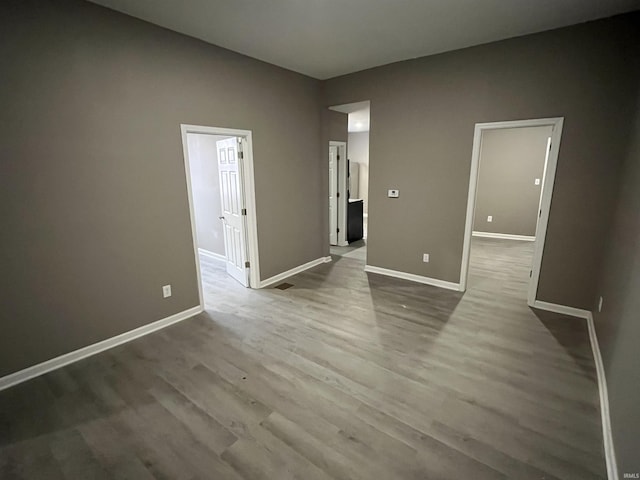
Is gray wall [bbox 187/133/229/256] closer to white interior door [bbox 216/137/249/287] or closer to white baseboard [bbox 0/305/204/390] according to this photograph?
white interior door [bbox 216/137/249/287]

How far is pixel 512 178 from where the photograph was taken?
663 centimetres

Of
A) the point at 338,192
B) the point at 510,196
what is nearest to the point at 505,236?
the point at 510,196

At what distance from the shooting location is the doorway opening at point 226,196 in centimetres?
343

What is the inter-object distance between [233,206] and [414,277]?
2.75 meters

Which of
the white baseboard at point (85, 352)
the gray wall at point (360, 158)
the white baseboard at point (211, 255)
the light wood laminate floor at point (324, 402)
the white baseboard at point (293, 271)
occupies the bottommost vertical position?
the light wood laminate floor at point (324, 402)

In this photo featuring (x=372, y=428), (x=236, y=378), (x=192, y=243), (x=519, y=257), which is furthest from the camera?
(x=519, y=257)

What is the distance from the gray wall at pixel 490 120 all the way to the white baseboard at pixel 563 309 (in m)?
0.06

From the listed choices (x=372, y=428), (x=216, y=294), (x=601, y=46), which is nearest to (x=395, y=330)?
(x=372, y=428)

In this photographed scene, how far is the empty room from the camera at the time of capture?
1.81 meters

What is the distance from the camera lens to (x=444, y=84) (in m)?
3.62

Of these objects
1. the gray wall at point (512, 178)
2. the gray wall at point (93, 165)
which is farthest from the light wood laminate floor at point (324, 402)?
the gray wall at point (512, 178)

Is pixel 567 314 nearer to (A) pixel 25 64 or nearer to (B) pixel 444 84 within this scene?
(B) pixel 444 84

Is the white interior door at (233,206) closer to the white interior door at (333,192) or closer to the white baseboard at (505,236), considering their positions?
the white interior door at (333,192)

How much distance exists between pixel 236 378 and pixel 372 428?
1.09 metres
